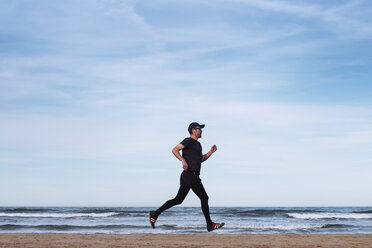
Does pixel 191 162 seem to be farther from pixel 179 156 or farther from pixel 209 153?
pixel 209 153

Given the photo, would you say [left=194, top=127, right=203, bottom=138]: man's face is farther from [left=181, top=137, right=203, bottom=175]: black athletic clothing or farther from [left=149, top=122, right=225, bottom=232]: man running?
[left=181, top=137, right=203, bottom=175]: black athletic clothing

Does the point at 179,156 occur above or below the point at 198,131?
below

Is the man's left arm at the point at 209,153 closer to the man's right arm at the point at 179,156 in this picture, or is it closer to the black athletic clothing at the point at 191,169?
the black athletic clothing at the point at 191,169

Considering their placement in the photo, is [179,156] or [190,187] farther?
[190,187]

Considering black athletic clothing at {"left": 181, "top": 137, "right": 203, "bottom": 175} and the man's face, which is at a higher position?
the man's face

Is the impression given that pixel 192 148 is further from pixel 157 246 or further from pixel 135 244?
pixel 135 244

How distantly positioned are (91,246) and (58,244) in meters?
0.85

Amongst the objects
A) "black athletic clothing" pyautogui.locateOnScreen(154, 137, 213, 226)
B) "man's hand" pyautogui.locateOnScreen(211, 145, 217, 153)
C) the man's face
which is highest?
the man's face

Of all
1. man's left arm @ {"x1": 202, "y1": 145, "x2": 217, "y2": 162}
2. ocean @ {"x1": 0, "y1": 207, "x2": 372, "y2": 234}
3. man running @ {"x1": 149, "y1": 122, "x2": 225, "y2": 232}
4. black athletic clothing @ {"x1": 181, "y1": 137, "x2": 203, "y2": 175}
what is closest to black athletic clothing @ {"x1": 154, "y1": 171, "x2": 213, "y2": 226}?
man running @ {"x1": 149, "y1": 122, "x2": 225, "y2": 232}

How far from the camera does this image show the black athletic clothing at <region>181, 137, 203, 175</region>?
6945 millimetres

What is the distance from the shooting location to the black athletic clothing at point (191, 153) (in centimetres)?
695

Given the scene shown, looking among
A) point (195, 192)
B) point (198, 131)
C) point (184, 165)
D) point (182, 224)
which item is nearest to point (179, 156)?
point (184, 165)

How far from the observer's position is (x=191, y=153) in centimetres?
695

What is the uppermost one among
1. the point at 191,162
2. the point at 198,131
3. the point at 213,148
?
the point at 198,131
